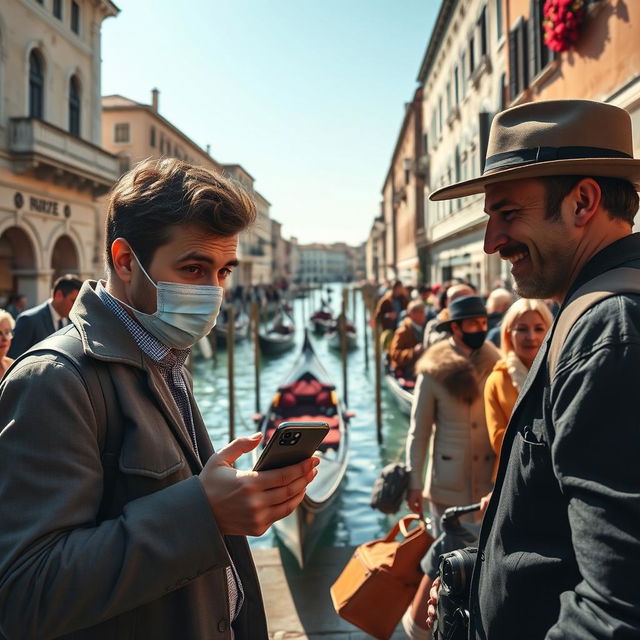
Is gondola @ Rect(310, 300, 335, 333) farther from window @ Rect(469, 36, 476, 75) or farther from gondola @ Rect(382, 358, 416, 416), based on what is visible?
gondola @ Rect(382, 358, 416, 416)

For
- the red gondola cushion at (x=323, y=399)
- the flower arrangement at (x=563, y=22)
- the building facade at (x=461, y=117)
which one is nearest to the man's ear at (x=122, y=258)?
the flower arrangement at (x=563, y=22)

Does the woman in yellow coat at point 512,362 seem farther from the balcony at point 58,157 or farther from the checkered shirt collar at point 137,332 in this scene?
the balcony at point 58,157

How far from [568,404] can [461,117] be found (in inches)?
655

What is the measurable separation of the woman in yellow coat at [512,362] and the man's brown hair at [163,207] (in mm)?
1711

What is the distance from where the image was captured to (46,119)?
14914mm

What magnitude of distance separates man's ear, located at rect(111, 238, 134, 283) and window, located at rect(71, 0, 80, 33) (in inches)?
725

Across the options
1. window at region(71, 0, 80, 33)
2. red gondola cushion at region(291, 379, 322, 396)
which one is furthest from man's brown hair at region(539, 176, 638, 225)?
window at region(71, 0, 80, 33)

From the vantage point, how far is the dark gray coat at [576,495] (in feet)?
2.58

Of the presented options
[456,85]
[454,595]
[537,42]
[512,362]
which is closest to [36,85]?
[456,85]

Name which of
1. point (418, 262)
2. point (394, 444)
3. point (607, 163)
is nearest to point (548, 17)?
point (394, 444)

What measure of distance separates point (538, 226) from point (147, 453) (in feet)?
2.89

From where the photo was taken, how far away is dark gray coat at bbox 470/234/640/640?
786mm

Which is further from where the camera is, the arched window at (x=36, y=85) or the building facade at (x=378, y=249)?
the building facade at (x=378, y=249)

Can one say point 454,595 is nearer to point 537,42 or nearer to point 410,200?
point 537,42
